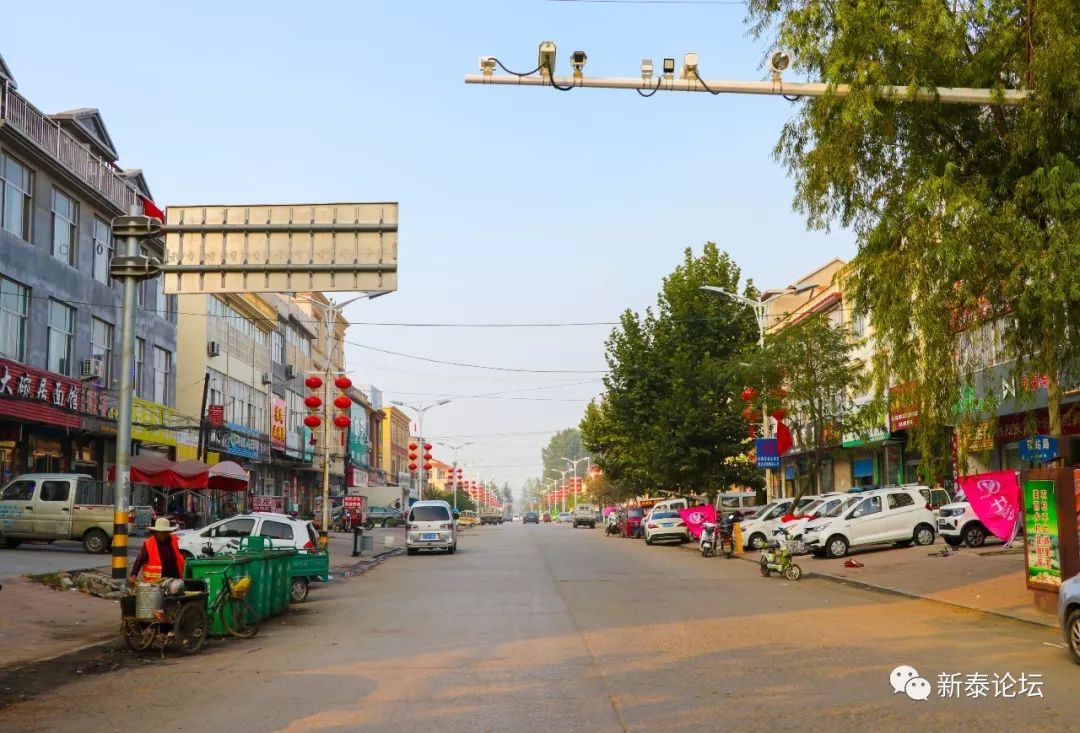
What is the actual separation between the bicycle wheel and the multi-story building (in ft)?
56.2

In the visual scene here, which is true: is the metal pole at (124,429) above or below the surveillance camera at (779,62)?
below

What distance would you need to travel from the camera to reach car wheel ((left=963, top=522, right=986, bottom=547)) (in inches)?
1180

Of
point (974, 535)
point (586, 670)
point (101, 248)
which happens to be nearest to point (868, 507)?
point (974, 535)

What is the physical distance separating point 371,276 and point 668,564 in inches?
580

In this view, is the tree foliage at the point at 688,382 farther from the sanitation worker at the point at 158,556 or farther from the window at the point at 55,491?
the sanitation worker at the point at 158,556

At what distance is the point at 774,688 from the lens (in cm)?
977

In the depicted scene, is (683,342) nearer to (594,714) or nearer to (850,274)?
(850,274)

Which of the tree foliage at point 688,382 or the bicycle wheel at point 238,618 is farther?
the tree foliage at point 688,382

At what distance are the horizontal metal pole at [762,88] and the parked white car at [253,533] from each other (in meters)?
13.1

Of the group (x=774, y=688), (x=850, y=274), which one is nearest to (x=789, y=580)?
(x=850, y=274)

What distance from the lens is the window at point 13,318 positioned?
1198 inches

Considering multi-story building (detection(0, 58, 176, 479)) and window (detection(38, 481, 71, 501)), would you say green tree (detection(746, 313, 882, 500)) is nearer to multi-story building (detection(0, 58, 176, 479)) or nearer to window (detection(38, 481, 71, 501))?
multi-story building (detection(0, 58, 176, 479))

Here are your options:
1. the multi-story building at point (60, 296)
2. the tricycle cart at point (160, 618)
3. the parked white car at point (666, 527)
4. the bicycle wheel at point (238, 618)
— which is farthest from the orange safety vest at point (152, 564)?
the parked white car at point (666, 527)

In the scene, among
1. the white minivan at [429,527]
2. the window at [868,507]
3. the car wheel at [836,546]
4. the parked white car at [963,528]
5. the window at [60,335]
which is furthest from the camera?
the white minivan at [429,527]
